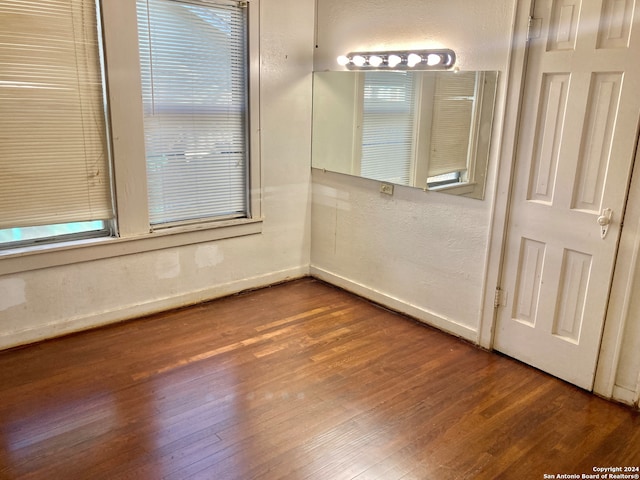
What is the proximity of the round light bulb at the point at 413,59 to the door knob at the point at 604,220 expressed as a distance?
140 cm

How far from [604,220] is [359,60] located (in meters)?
1.90

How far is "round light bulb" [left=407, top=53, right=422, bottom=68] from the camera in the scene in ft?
9.98

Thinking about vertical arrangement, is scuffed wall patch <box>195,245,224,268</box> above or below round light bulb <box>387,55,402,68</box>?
below

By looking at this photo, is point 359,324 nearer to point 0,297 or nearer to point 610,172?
point 610,172

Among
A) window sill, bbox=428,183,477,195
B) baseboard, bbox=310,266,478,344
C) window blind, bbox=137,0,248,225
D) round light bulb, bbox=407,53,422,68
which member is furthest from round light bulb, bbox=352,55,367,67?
baseboard, bbox=310,266,478,344

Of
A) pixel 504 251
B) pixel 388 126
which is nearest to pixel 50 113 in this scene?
pixel 388 126

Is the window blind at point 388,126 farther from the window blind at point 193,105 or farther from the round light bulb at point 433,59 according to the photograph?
the window blind at point 193,105

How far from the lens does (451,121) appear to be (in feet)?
9.76

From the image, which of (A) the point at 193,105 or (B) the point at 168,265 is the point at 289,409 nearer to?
(B) the point at 168,265

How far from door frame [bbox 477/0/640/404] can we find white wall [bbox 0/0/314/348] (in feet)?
5.47

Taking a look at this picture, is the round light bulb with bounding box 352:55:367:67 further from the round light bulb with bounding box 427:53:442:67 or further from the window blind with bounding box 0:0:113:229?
the window blind with bounding box 0:0:113:229

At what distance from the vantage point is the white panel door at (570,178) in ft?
7.52

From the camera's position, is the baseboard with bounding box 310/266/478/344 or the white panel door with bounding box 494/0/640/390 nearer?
the white panel door with bounding box 494/0/640/390

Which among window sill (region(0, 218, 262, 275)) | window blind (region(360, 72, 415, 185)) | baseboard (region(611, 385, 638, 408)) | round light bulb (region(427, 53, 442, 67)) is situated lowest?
baseboard (region(611, 385, 638, 408))
